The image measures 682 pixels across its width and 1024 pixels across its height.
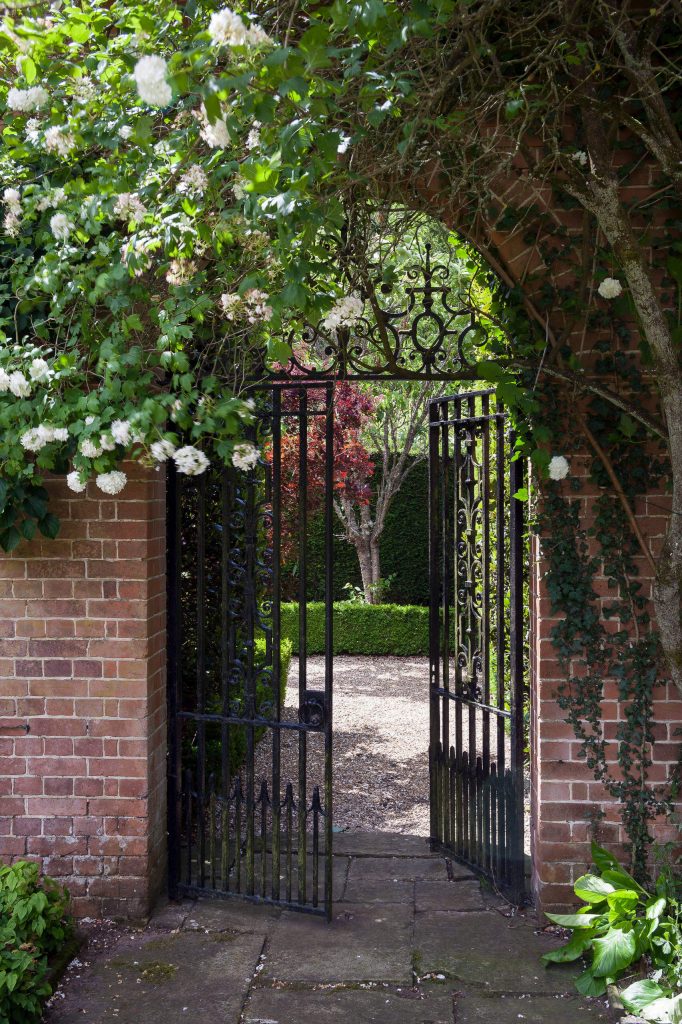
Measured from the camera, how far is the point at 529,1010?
3.43m

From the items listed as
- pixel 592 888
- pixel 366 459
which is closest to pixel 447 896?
pixel 592 888

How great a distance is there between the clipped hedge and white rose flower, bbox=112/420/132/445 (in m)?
8.21

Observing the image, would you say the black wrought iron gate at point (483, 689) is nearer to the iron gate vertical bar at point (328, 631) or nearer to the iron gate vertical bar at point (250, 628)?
the iron gate vertical bar at point (328, 631)

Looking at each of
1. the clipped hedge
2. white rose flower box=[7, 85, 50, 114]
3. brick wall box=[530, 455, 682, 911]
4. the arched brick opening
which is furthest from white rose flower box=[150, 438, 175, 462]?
the clipped hedge

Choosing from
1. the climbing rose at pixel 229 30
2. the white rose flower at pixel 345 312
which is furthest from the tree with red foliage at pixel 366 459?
the climbing rose at pixel 229 30

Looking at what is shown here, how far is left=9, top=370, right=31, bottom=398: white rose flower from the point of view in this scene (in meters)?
3.41

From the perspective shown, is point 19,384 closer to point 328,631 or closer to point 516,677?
point 328,631

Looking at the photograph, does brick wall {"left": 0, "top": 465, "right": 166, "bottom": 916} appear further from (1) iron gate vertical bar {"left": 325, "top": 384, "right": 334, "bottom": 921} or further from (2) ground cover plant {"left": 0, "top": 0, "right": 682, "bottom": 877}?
(1) iron gate vertical bar {"left": 325, "top": 384, "right": 334, "bottom": 921}

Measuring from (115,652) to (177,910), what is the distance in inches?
47.9

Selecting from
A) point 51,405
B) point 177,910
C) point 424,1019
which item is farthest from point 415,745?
point 51,405

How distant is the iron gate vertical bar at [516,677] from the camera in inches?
169

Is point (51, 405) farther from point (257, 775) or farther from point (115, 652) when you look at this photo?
point (257, 775)

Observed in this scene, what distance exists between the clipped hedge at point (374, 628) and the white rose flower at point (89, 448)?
8.14 metres

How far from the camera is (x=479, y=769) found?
464cm
